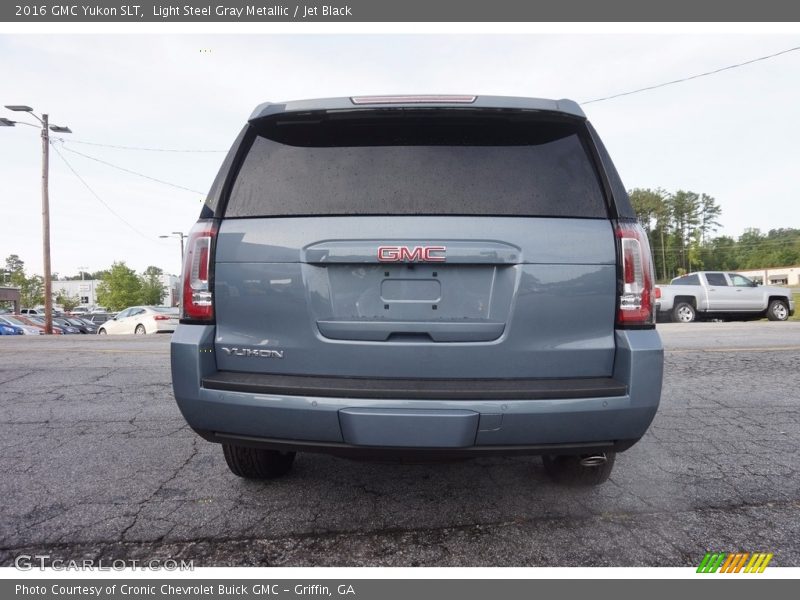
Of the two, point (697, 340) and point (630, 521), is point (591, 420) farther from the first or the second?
point (697, 340)

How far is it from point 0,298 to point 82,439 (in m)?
86.8

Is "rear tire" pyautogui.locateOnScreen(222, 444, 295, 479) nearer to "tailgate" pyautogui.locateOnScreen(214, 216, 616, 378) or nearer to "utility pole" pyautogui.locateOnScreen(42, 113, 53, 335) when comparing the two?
"tailgate" pyautogui.locateOnScreen(214, 216, 616, 378)

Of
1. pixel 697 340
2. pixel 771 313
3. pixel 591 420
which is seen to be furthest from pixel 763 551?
pixel 771 313

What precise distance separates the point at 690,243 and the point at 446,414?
12479cm

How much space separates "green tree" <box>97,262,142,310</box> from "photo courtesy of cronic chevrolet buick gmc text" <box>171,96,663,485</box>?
84813 millimetres

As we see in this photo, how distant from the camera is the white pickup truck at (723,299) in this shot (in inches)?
758

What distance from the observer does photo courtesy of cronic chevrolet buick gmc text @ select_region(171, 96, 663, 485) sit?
2.19m

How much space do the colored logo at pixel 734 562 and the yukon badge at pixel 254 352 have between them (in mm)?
2055

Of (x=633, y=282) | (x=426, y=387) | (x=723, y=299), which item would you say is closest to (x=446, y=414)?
(x=426, y=387)

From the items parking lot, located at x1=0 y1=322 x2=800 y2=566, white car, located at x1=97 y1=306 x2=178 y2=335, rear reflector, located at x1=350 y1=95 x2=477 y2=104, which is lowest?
white car, located at x1=97 y1=306 x2=178 y2=335

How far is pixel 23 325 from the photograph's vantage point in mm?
28391

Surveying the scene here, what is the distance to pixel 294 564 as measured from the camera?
2273 millimetres

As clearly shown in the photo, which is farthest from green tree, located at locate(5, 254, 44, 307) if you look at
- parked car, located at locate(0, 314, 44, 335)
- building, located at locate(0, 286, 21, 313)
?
parked car, located at locate(0, 314, 44, 335)
